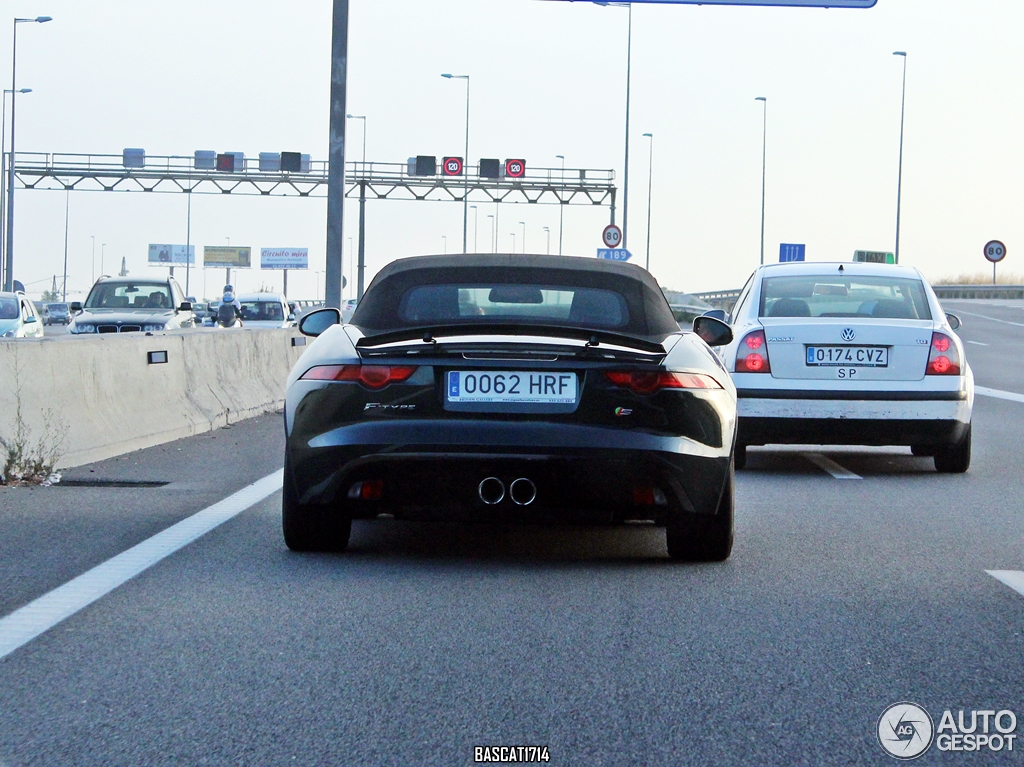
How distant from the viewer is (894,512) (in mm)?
8664

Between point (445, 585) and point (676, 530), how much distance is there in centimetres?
108

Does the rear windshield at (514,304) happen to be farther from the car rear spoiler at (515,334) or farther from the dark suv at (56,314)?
the dark suv at (56,314)

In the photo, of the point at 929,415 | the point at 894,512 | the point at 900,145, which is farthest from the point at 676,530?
the point at 900,145

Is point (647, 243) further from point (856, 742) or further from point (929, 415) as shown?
point (856, 742)

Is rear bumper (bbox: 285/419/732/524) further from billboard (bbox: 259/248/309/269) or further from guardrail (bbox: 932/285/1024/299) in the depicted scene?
billboard (bbox: 259/248/309/269)

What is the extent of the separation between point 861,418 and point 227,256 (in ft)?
542

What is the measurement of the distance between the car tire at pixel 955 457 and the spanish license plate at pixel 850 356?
32.2 inches

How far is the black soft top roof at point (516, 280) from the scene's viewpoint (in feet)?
22.6

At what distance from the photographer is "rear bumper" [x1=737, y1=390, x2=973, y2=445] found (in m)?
10.5

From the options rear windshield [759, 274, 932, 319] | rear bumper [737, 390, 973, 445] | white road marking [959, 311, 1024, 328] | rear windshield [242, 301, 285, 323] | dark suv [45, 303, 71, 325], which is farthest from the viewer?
dark suv [45, 303, 71, 325]

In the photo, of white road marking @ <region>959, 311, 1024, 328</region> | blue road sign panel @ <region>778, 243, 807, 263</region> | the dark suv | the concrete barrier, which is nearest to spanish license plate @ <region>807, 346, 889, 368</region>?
the concrete barrier

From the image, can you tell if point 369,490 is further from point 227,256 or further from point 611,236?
point 227,256

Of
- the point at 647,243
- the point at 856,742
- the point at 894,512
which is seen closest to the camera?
the point at 856,742

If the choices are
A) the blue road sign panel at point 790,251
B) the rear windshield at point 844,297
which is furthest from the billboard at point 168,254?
the rear windshield at point 844,297
